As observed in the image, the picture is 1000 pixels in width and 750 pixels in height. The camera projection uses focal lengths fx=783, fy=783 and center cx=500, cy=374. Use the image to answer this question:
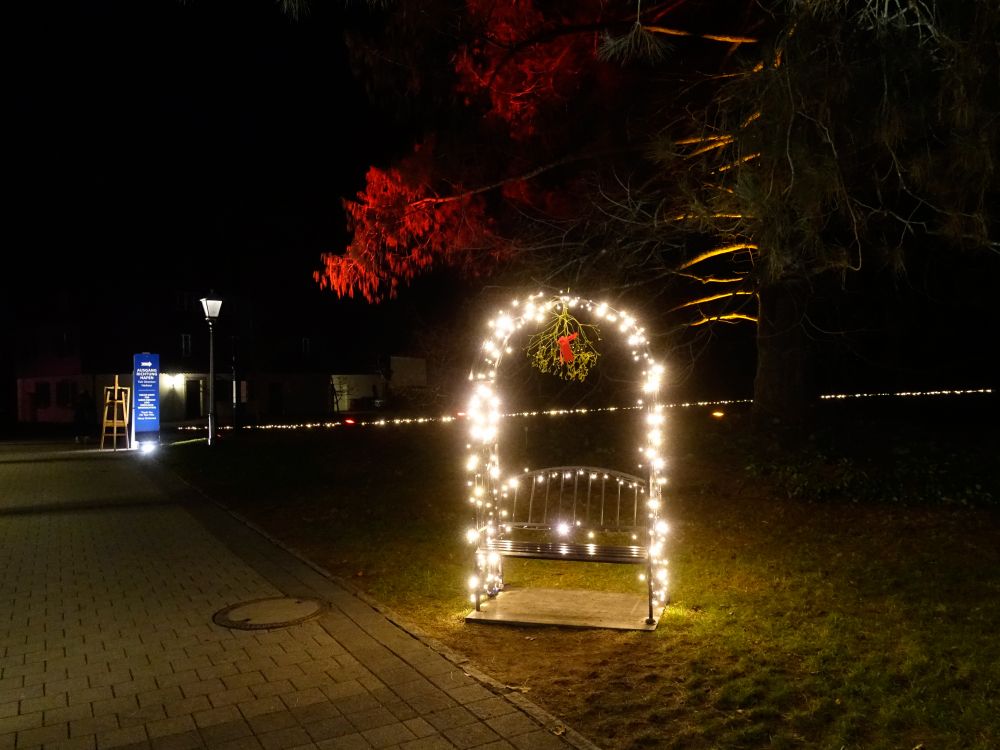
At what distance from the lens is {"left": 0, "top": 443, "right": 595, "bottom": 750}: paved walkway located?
Answer: 4.16m

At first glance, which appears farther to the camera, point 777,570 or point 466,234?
point 466,234

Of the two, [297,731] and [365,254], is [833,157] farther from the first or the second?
[365,254]

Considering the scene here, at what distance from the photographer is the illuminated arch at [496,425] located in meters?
6.26

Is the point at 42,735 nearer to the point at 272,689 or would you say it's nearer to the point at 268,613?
the point at 272,689

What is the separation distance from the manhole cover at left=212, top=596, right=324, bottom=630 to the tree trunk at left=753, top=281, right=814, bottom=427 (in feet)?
28.0

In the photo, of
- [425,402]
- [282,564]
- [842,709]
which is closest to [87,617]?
[282,564]

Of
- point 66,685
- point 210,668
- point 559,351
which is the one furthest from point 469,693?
point 559,351

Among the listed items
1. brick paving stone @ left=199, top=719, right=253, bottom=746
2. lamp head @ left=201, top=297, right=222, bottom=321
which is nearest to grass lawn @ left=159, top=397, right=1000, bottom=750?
brick paving stone @ left=199, top=719, right=253, bottom=746

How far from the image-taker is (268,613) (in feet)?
20.9

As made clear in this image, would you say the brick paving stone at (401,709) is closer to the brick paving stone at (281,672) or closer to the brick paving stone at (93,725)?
the brick paving stone at (281,672)

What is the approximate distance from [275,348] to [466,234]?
36982 millimetres

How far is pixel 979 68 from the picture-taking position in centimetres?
529

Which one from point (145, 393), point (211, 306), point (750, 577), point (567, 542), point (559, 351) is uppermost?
point (211, 306)

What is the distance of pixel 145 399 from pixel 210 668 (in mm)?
18243
